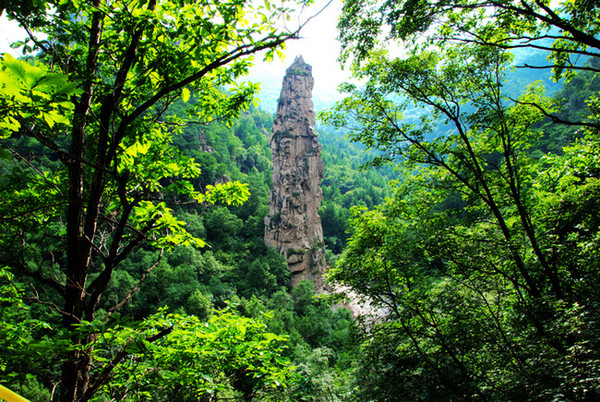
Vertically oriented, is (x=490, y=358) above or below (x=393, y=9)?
below

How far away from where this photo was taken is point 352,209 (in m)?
7.54

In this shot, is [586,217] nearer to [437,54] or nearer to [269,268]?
[437,54]

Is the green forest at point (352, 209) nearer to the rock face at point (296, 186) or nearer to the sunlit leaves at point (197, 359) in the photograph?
the sunlit leaves at point (197, 359)

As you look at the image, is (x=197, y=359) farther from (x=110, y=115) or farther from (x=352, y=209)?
(x=352, y=209)

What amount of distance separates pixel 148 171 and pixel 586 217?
235 inches

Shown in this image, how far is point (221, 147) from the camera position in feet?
195

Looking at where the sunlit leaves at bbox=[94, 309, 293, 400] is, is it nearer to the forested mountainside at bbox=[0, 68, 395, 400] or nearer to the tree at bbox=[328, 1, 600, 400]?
the forested mountainside at bbox=[0, 68, 395, 400]

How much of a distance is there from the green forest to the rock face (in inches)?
1201

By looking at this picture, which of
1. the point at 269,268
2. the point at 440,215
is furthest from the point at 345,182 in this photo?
the point at 440,215

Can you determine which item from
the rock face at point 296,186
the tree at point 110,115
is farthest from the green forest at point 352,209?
the rock face at point 296,186

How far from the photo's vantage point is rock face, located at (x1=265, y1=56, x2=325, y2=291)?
1580 inches

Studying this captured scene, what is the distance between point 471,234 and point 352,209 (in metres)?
2.86

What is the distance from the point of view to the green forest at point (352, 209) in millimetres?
2422

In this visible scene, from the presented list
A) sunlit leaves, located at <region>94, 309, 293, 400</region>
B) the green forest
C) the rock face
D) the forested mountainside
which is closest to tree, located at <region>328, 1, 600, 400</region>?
the green forest
